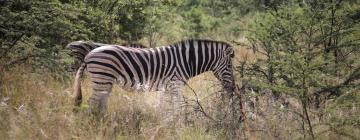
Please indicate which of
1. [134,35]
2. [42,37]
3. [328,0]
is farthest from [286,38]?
[134,35]

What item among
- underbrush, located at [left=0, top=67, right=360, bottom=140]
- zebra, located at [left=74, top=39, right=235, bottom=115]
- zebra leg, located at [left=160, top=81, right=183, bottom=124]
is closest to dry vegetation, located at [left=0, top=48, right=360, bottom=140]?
underbrush, located at [left=0, top=67, right=360, bottom=140]

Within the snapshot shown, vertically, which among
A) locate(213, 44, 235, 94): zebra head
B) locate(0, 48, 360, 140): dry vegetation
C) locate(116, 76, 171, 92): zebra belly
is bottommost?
locate(0, 48, 360, 140): dry vegetation

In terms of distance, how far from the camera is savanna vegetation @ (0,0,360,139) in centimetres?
609

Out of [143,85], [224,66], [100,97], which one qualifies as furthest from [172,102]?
[224,66]

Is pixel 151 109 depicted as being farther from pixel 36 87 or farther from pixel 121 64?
pixel 36 87

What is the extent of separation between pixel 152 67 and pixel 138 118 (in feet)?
4.14

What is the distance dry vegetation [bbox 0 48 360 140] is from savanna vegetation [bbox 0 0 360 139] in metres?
0.01

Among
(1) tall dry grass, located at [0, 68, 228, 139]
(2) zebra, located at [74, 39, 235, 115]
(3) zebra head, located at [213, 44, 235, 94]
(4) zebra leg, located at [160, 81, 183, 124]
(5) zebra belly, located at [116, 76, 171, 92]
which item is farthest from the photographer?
(3) zebra head, located at [213, 44, 235, 94]

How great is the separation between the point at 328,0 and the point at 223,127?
3.03 metres

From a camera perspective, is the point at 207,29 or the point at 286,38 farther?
the point at 207,29

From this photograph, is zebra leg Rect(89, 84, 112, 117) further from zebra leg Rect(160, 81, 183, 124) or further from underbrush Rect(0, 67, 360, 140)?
zebra leg Rect(160, 81, 183, 124)

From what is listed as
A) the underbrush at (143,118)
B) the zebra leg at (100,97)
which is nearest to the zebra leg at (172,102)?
the underbrush at (143,118)

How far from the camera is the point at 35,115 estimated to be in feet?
20.5

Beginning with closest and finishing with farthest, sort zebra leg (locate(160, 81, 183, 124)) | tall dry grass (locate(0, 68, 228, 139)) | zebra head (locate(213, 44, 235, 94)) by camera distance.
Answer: tall dry grass (locate(0, 68, 228, 139))
zebra leg (locate(160, 81, 183, 124))
zebra head (locate(213, 44, 235, 94))
